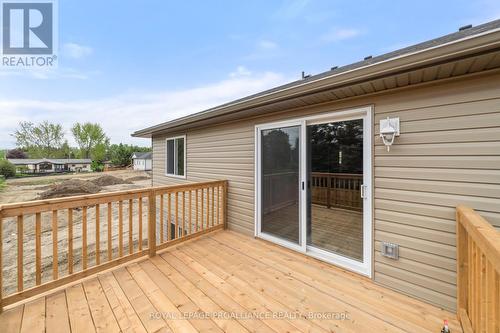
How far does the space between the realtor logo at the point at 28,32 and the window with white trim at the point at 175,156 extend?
3.13 m

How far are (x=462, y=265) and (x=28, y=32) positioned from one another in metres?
7.64

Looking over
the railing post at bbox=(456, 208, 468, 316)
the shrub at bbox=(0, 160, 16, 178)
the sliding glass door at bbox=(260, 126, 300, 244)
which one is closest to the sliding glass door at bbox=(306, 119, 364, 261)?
the sliding glass door at bbox=(260, 126, 300, 244)

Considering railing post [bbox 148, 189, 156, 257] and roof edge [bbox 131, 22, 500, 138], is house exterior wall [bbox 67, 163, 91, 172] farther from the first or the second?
roof edge [bbox 131, 22, 500, 138]

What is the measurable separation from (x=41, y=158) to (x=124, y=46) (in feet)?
143

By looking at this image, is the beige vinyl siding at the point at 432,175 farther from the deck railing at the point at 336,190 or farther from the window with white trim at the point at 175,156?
the window with white trim at the point at 175,156

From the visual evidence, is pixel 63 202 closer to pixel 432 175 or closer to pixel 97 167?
pixel 432 175

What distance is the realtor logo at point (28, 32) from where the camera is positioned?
4.07 m

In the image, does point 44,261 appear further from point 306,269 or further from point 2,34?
point 306,269

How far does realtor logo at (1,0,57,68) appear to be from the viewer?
4070 mm

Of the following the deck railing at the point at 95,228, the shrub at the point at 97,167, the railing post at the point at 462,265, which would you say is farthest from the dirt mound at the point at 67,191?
the shrub at the point at 97,167

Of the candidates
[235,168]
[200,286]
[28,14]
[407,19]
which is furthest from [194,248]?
[407,19]

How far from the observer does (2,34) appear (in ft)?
14.0

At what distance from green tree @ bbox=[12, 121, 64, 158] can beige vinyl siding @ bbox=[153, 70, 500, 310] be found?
160ft

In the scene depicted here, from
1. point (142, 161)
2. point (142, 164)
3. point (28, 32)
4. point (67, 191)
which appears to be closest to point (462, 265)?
point (28, 32)
